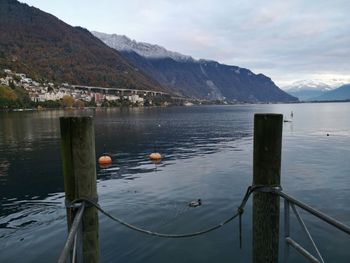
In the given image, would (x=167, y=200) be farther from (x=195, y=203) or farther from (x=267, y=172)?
(x=267, y=172)

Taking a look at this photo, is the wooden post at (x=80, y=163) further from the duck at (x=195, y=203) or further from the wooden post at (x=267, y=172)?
the duck at (x=195, y=203)

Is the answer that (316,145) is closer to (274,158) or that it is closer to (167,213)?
(167,213)

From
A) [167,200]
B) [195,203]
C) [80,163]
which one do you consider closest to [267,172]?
[80,163]

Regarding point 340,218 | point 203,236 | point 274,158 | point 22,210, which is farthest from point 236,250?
point 22,210

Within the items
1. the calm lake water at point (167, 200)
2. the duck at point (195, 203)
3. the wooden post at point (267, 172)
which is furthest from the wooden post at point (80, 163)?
the duck at point (195, 203)

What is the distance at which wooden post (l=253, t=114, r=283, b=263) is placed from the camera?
549cm

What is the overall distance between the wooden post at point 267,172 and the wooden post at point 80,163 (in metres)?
2.90

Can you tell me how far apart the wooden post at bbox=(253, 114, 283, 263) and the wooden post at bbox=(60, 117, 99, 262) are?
9.51 feet

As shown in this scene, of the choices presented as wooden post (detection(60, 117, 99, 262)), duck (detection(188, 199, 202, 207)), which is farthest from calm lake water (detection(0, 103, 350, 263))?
wooden post (detection(60, 117, 99, 262))

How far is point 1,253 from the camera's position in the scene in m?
15.9

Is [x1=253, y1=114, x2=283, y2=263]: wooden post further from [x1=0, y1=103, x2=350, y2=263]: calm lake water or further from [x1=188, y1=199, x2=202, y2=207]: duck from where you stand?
[x1=188, y1=199, x2=202, y2=207]: duck

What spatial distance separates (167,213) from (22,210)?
10.1 meters

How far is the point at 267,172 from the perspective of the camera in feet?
18.2

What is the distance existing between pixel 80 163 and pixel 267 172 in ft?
10.7
